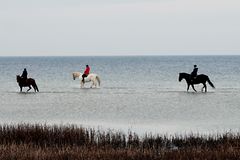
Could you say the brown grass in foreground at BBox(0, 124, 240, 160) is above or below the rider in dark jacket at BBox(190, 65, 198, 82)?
below

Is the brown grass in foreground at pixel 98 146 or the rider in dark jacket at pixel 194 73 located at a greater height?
the rider in dark jacket at pixel 194 73

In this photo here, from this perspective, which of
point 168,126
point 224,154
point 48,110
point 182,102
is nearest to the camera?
point 224,154

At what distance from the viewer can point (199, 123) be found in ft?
69.3

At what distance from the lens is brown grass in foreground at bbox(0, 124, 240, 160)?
12648 mm

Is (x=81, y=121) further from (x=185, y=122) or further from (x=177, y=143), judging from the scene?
(x=177, y=143)

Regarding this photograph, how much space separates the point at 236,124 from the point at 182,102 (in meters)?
9.88

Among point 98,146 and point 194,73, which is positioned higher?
point 194,73

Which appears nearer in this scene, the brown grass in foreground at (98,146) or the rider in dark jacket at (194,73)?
the brown grass in foreground at (98,146)

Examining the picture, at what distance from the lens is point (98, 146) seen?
14414mm

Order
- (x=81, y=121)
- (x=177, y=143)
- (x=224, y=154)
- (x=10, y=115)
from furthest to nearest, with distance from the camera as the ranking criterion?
(x=10, y=115)
(x=81, y=121)
(x=177, y=143)
(x=224, y=154)

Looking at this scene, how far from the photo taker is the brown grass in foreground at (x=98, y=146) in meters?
12.6

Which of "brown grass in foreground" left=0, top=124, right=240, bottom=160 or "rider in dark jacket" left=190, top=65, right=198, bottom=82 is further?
"rider in dark jacket" left=190, top=65, right=198, bottom=82

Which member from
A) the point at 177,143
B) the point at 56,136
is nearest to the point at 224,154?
the point at 177,143

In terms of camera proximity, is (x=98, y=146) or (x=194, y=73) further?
(x=194, y=73)
